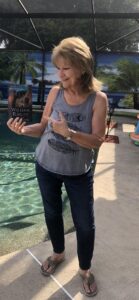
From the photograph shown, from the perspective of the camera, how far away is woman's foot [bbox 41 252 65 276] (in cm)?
271

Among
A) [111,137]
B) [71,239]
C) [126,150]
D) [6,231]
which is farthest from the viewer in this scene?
[111,137]

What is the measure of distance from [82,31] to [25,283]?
1205 centimetres

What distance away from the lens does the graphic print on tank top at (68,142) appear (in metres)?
2.17

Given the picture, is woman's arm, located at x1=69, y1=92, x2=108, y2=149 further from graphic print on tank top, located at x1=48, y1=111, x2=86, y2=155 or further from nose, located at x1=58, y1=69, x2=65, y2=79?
nose, located at x1=58, y1=69, x2=65, y2=79

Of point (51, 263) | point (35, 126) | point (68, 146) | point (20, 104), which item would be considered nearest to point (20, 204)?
point (51, 263)

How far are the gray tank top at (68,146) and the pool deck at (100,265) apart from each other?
3.09ft

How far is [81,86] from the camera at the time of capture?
2.17 m

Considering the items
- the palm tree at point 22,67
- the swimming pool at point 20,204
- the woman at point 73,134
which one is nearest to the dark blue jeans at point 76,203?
the woman at point 73,134

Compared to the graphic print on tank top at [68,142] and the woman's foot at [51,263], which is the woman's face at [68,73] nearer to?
the graphic print on tank top at [68,142]

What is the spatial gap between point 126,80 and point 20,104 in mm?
7124

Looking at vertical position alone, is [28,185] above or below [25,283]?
below

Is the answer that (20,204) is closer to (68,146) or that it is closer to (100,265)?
(100,265)

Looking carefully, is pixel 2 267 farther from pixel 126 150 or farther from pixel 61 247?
pixel 126 150

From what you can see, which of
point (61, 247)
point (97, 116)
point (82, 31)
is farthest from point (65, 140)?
point (82, 31)
